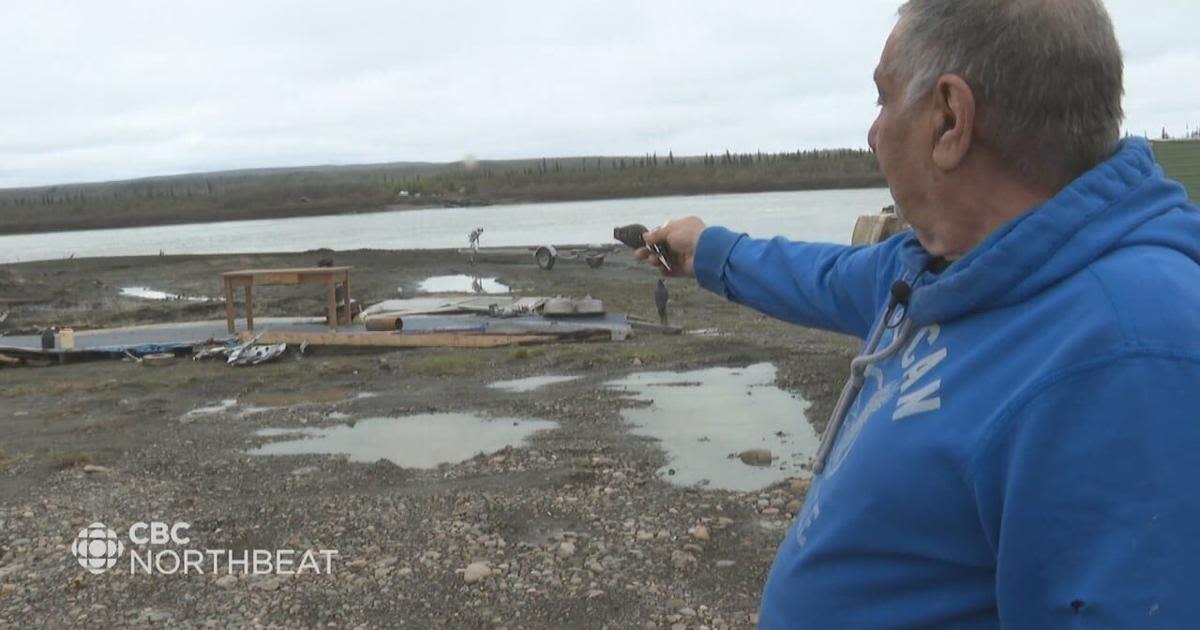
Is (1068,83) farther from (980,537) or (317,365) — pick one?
(317,365)

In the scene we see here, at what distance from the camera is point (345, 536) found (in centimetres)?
659

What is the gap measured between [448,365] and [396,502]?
20.7ft

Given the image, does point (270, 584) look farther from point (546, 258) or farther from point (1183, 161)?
point (546, 258)

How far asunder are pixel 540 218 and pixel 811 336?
169ft

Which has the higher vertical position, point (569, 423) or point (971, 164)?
point (971, 164)

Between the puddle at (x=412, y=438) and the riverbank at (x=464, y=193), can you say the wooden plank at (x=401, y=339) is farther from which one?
the riverbank at (x=464, y=193)

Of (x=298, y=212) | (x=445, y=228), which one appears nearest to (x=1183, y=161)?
(x=445, y=228)

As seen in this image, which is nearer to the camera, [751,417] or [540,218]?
[751,417]

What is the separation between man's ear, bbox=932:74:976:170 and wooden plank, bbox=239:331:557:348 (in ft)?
44.7

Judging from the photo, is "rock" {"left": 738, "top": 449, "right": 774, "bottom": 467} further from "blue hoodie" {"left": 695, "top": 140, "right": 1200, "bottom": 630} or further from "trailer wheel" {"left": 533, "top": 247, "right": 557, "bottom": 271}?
"trailer wheel" {"left": 533, "top": 247, "right": 557, "bottom": 271}

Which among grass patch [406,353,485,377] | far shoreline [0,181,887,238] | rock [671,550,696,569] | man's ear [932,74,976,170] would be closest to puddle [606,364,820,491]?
rock [671,550,696,569]

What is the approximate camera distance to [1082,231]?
55.7 inches

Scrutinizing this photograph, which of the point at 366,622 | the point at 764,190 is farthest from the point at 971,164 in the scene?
the point at 764,190

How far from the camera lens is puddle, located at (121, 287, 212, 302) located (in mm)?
27062
